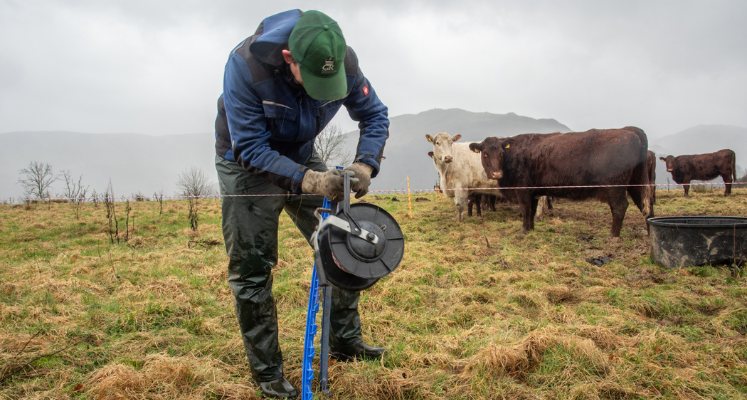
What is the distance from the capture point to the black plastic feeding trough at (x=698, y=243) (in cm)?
428

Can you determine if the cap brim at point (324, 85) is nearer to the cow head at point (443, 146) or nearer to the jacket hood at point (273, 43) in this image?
the jacket hood at point (273, 43)

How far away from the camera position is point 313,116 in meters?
2.38

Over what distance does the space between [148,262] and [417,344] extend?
14.3ft

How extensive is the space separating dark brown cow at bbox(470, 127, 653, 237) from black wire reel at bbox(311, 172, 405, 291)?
6.30 meters

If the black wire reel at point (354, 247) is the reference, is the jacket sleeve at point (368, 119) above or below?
above

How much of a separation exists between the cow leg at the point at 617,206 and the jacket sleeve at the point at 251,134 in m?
6.47

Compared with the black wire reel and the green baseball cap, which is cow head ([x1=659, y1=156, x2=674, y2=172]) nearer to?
the black wire reel

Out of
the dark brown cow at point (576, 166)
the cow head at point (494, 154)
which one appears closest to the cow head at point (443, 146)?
the cow head at point (494, 154)

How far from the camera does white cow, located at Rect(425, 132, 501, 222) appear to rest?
33.4 feet

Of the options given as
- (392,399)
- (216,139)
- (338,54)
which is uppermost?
(338,54)

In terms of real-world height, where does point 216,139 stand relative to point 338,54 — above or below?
below

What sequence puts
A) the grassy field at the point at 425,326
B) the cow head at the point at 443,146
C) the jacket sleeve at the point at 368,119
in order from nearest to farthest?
1. the grassy field at the point at 425,326
2. the jacket sleeve at the point at 368,119
3. the cow head at the point at 443,146

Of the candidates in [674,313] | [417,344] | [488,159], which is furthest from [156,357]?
[488,159]

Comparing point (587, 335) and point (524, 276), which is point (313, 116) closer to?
point (587, 335)
